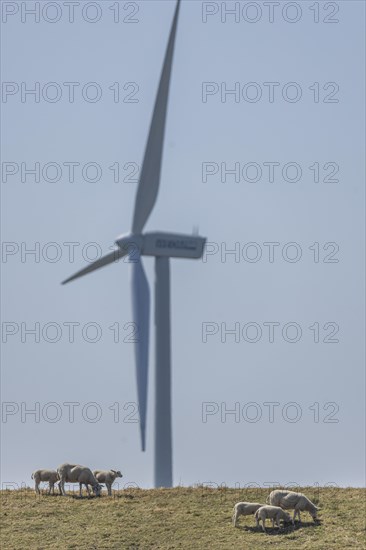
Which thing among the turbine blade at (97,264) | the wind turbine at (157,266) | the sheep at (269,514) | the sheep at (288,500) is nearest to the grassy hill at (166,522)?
the sheep at (269,514)

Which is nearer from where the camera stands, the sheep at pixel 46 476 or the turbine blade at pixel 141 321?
the sheep at pixel 46 476

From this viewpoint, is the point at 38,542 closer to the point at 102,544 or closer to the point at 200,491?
the point at 102,544

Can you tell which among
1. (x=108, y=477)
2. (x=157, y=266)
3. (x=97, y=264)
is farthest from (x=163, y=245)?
(x=108, y=477)

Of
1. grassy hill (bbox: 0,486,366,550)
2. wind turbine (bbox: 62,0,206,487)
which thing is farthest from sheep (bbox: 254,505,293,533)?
wind turbine (bbox: 62,0,206,487)

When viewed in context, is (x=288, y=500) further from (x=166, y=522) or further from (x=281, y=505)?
(x=166, y=522)

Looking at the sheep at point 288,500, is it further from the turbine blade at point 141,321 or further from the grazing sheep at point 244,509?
the turbine blade at point 141,321

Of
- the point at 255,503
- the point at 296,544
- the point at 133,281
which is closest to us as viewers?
the point at 296,544

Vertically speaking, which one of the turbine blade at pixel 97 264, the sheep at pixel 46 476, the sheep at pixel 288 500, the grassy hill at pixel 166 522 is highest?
the turbine blade at pixel 97 264

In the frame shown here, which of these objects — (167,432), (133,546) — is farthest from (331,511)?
(167,432)
